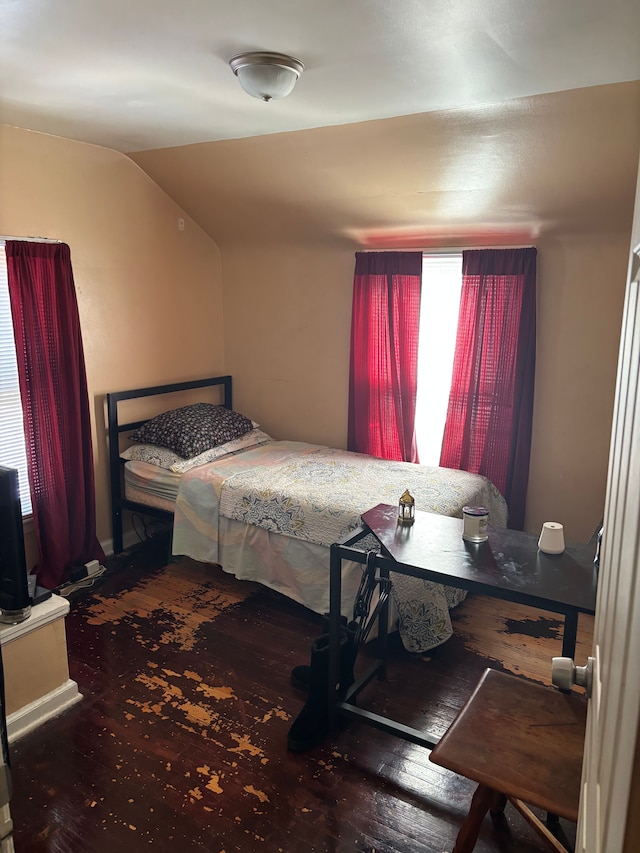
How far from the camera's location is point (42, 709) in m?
2.47

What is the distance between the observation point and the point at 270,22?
6.15ft

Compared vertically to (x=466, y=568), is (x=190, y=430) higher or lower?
higher

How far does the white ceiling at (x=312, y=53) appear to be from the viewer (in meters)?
1.78

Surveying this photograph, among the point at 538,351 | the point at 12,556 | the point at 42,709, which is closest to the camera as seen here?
the point at 12,556

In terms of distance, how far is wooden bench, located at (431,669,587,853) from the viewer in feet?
4.89

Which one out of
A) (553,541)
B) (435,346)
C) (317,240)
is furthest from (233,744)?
(317,240)

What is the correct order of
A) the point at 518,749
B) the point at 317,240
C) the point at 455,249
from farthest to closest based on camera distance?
the point at 317,240
the point at 455,249
the point at 518,749

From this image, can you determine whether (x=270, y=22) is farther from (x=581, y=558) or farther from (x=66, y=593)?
(x=66, y=593)

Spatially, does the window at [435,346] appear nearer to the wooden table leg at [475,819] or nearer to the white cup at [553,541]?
the white cup at [553,541]

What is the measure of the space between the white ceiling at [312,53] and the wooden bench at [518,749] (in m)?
1.92

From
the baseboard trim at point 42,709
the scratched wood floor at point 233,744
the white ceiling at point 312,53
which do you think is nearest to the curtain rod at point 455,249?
the white ceiling at point 312,53

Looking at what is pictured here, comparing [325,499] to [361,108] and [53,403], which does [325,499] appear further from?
[361,108]

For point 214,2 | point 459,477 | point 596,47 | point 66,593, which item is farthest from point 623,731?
point 66,593

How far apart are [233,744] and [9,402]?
209 cm
